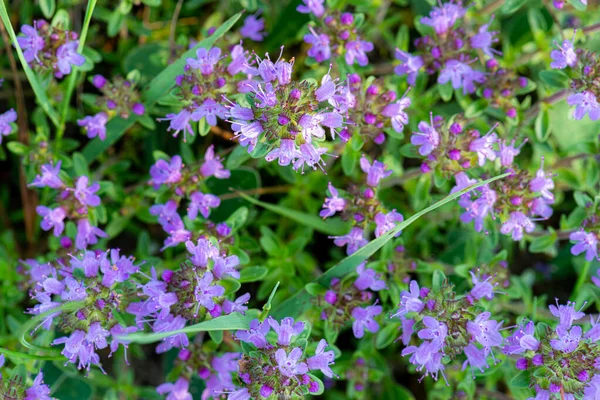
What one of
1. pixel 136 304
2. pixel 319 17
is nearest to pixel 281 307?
pixel 136 304

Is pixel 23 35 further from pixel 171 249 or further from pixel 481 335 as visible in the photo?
pixel 481 335

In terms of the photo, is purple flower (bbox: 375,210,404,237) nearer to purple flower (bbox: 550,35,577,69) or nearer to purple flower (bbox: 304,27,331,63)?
purple flower (bbox: 304,27,331,63)

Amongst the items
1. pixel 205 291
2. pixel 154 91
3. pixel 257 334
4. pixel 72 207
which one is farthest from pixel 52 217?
pixel 257 334

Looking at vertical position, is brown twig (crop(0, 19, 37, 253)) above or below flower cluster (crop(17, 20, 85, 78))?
below

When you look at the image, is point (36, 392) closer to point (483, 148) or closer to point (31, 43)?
point (31, 43)

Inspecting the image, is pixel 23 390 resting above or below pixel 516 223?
below

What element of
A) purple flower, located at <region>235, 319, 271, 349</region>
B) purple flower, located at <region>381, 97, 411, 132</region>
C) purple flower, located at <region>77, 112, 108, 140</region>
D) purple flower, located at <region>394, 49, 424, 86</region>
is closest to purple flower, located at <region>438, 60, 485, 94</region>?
purple flower, located at <region>394, 49, 424, 86</region>
